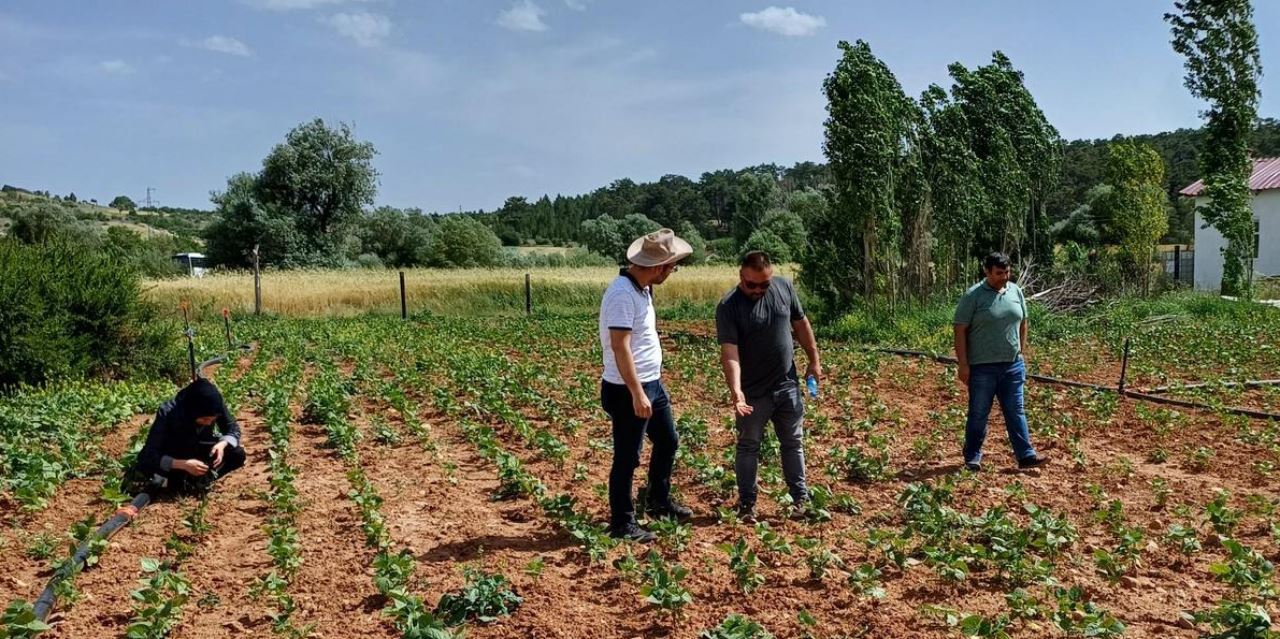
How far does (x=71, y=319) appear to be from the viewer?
11.0 metres

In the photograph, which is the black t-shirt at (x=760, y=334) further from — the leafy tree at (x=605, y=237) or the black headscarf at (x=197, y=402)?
the leafy tree at (x=605, y=237)

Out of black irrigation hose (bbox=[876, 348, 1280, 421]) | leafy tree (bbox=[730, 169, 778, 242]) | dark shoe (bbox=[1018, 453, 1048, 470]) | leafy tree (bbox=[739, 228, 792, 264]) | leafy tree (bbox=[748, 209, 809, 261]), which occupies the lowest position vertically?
dark shoe (bbox=[1018, 453, 1048, 470])

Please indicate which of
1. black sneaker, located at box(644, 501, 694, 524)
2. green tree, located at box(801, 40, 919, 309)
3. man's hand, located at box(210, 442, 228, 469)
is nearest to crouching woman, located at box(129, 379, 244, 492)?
man's hand, located at box(210, 442, 228, 469)

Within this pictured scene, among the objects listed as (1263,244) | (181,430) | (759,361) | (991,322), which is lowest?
Result: (181,430)

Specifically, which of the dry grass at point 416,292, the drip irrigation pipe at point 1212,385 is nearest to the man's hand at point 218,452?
the drip irrigation pipe at point 1212,385

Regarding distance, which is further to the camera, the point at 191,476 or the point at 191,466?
the point at 191,476

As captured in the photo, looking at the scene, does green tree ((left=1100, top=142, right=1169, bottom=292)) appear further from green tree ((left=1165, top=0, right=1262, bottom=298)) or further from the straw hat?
the straw hat

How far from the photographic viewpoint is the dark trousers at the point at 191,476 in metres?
6.02

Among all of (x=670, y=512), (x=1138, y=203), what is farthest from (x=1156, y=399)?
(x=1138, y=203)

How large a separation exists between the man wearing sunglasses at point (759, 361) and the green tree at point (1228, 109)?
18.0 m

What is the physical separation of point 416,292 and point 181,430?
2086 cm

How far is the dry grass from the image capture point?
24.7 m

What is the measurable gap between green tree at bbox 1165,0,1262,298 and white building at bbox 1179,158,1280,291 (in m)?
7.11

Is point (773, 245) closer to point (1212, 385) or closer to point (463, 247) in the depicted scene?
point (463, 247)
